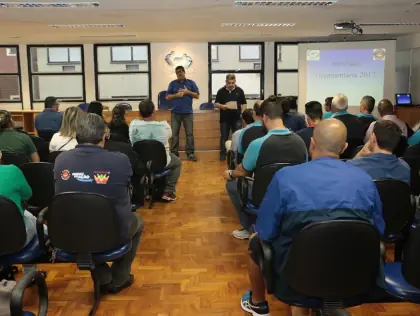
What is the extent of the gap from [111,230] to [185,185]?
3.76 metres

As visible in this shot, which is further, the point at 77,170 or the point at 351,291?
the point at 77,170

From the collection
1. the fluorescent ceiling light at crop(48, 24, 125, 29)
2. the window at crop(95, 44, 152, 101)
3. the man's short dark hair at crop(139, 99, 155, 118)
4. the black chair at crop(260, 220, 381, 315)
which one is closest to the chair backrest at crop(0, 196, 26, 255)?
the black chair at crop(260, 220, 381, 315)

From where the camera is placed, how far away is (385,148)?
2.63 m

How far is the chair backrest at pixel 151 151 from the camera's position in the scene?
470 cm

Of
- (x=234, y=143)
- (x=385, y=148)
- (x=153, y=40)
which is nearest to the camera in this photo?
(x=385, y=148)

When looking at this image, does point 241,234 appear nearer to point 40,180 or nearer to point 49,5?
point 40,180

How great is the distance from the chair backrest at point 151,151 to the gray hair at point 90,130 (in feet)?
6.67

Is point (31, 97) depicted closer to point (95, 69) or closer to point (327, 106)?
point (95, 69)

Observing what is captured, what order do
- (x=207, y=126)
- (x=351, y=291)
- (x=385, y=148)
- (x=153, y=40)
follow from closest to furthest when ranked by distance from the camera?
(x=351, y=291), (x=385, y=148), (x=207, y=126), (x=153, y=40)

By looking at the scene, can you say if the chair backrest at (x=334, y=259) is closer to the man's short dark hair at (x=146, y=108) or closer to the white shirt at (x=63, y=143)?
the white shirt at (x=63, y=143)

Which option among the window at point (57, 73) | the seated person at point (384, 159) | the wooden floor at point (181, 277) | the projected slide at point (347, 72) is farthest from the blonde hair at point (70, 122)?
the window at point (57, 73)

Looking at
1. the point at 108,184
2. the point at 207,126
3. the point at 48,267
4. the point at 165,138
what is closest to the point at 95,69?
the point at 207,126

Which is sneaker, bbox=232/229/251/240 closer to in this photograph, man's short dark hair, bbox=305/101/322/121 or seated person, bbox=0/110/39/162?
man's short dark hair, bbox=305/101/322/121

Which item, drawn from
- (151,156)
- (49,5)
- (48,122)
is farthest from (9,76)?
(151,156)
